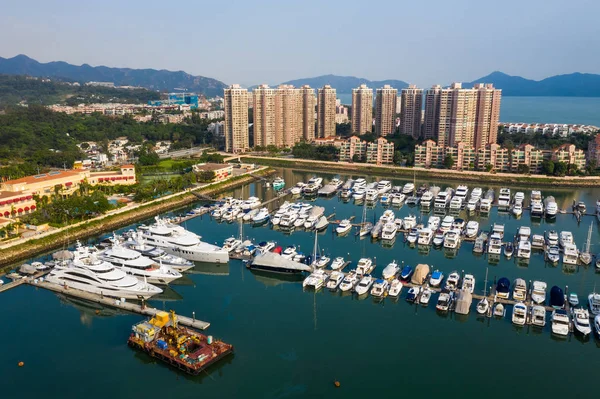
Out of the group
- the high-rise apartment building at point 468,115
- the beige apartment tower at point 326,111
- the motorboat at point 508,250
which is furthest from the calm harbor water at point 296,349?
the beige apartment tower at point 326,111

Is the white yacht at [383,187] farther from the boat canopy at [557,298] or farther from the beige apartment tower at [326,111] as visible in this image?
the beige apartment tower at [326,111]

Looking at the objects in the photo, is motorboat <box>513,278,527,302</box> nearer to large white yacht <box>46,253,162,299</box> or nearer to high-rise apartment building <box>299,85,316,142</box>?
large white yacht <box>46,253,162,299</box>

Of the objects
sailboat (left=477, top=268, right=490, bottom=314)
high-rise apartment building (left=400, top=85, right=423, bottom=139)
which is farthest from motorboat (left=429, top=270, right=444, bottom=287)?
high-rise apartment building (left=400, top=85, right=423, bottom=139)

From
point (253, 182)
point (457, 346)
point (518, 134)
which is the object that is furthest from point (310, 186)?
point (518, 134)

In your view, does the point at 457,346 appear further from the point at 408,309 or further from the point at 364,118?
the point at 364,118

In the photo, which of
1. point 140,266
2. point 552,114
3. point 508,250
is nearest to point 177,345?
point 140,266
